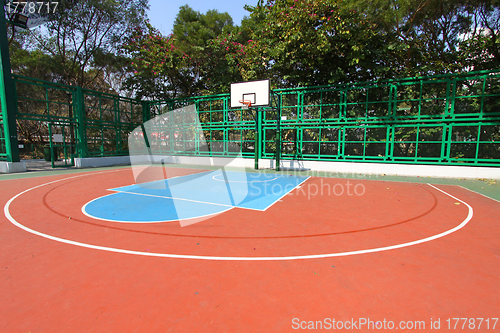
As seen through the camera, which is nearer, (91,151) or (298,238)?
(298,238)

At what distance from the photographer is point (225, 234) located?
4398 mm

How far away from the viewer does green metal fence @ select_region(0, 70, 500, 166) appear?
10703 millimetres

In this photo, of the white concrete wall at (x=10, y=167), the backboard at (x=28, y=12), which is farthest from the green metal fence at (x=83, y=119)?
the backboard at (x=28, y=12)

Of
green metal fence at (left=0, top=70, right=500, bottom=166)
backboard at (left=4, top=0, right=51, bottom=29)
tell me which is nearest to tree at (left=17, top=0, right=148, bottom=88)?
backboard at (left=4, top=0, right=51, bottom=29)

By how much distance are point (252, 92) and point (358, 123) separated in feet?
18.8

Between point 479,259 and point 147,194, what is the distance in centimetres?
757

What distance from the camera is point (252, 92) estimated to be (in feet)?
42.6

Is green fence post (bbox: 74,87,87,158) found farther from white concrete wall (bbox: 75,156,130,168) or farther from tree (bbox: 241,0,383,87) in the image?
tree (bbox: 241,0,383,87)

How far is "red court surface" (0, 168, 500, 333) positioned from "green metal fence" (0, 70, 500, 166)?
22.9 feet

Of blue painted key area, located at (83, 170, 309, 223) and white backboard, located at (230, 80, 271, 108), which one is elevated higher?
white backboard, located at (230, 80, 271, 108)

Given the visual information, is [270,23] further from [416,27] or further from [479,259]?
[479,259]

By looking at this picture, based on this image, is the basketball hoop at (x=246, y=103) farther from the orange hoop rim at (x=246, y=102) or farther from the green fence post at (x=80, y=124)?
the green fence post at (x=80, y=124)

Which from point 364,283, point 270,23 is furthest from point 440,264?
point 270,23

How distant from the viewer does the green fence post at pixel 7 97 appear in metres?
11.4
